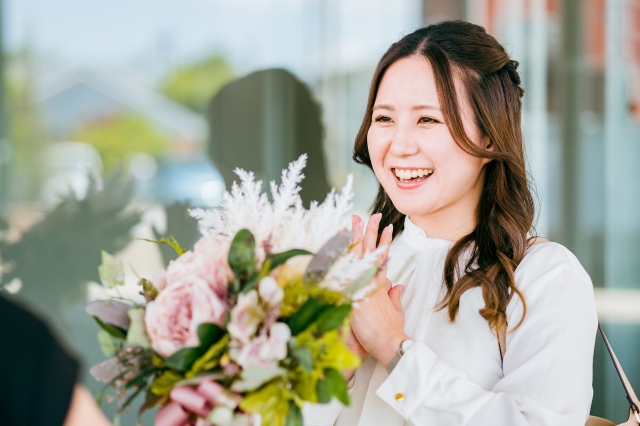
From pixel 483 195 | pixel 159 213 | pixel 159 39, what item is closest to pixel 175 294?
pixel 483 195

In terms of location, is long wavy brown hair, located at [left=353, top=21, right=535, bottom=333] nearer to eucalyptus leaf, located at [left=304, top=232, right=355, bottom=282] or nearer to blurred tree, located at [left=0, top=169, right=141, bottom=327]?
eucalyptus leaf, located at [left=304, top=232, right=355, bottom=282]

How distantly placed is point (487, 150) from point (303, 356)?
83 centimetres

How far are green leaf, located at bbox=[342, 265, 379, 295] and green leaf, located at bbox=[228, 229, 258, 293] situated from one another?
14 centimetres

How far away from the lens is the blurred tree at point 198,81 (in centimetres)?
304

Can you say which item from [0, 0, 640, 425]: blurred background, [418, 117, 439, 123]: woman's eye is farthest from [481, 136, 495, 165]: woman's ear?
[0, 0, 640, 425]: blurred background

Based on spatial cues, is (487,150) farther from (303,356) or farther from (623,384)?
(303,356)

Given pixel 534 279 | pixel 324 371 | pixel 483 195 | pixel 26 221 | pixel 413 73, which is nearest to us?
pixel 324 371

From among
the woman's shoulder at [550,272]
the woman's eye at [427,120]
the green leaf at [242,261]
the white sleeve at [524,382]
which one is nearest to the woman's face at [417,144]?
the woman's eye at [427,120]

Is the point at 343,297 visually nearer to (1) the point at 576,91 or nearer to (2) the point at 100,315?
(2) the point at 100,315

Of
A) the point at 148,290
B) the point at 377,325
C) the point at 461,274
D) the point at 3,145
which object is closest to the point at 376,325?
the point at 377,325

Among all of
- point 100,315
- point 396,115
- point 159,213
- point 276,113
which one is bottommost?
point 159,213

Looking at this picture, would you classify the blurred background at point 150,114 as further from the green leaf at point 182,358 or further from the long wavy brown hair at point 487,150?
the green leaf at point 182,358

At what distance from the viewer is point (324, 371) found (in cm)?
102

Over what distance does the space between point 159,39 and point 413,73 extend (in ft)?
5.68
